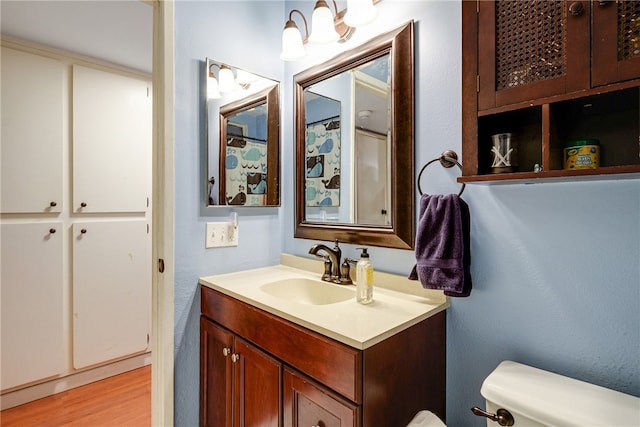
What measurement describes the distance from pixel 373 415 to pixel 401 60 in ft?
3.91

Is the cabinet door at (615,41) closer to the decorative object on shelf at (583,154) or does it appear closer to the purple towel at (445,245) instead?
the decorative object on shelf at (583,154)

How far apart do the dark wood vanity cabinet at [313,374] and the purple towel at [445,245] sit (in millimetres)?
143

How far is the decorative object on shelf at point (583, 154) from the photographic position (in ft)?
2.51

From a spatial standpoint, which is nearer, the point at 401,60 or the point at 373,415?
the point at 373,415

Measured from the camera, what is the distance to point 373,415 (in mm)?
845

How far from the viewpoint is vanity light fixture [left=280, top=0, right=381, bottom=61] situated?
1.24 metres

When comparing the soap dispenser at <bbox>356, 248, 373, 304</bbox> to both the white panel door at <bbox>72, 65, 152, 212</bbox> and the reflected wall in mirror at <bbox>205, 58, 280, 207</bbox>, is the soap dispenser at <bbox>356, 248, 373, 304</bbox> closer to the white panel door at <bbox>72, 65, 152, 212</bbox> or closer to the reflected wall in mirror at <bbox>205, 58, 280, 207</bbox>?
the reflected wall in mirror at <bbox>205, 58, 280, 207</bbox>

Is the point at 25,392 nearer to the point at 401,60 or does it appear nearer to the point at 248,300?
the point at 248,300

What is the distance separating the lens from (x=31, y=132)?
1.94m

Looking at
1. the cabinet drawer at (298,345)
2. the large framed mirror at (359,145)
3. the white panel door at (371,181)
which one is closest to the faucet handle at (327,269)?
the large framed mirror at (359,145)

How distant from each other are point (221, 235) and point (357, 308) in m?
0.81

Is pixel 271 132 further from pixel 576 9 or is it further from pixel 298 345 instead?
pixel 576 9

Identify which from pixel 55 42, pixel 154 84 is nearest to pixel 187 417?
pixel 154 84

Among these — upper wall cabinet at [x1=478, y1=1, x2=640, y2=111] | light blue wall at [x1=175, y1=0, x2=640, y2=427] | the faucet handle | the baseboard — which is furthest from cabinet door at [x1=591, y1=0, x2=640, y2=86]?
the baseboard
